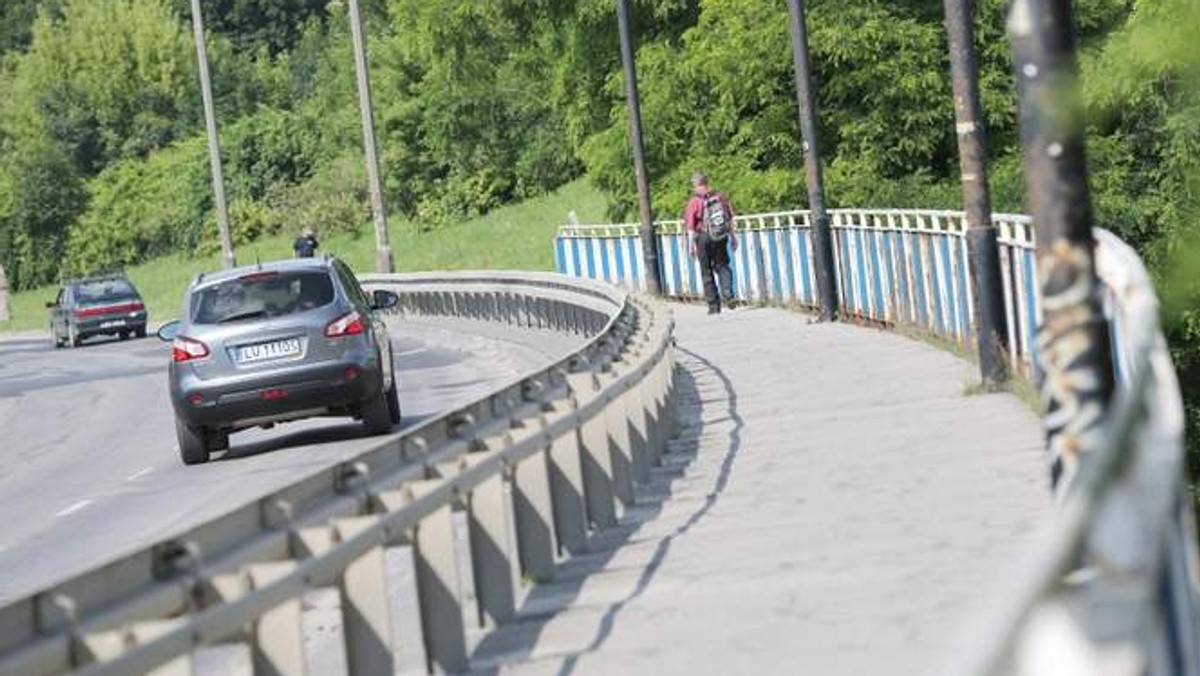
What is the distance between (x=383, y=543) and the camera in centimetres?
946

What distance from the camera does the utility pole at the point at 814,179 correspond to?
32.6 m

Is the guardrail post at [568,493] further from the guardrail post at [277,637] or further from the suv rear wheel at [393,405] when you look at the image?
the suv rear wheel at [393,405]

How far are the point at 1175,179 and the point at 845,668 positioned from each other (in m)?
24.0

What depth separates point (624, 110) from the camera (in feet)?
186

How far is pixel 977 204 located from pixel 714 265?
15.7 m

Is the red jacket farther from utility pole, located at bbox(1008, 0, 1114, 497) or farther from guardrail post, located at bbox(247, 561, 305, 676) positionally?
guardrail post, located at bbox(247, 561, 305, 676)

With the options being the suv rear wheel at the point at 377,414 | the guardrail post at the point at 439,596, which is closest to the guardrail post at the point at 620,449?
the guardrail post at the point at 439,596

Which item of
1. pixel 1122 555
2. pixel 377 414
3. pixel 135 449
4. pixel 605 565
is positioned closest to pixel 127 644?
pixel 1122 555

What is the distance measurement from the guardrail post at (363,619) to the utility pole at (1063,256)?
8.07 ft

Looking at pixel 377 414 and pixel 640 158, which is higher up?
pixel 640 158

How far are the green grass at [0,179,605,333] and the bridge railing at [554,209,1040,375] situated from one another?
3284 cm

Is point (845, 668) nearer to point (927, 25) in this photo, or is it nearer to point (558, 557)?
point (558, 557)

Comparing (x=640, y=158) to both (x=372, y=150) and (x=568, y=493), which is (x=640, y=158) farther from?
(x=568, y=493)

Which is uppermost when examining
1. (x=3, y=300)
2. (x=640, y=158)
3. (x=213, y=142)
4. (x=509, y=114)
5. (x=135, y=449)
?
(x=509, y=114)
